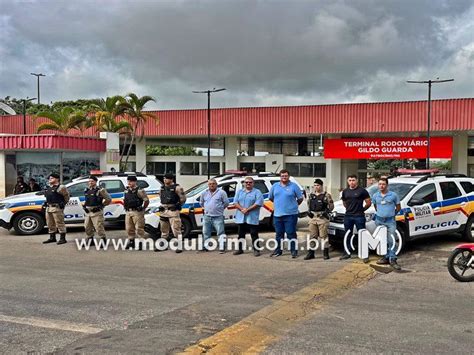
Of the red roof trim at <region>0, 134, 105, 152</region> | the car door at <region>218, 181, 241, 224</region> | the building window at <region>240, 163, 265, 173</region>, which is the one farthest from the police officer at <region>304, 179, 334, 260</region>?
the building window at <region>240, 163, 265, 173</region>

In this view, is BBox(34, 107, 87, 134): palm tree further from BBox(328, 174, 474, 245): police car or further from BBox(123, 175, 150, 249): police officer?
BBox(328, 174, 474, 245): police car

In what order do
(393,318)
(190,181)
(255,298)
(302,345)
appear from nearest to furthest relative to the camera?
(302,345) < (393,318) < (255,298) < (190,181)

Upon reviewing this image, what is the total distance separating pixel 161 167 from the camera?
3375 cm

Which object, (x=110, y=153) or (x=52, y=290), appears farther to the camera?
(x=110, y=153)

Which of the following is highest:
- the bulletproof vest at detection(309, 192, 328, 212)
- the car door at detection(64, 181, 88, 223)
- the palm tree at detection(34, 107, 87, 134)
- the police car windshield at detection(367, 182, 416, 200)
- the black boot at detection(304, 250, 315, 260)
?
the palm tree at detection(34, 107, 87, 134)

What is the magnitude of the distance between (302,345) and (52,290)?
3953 millimetres

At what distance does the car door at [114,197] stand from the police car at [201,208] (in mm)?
1972

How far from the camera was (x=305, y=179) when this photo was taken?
29.9 meters

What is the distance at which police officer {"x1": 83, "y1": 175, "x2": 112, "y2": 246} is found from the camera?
11055 mm

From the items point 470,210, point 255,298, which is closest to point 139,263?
point 255,298

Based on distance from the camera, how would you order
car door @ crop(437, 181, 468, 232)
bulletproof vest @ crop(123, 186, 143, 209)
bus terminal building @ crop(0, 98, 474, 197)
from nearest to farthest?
bulletproof vest @ crop(123, 186, 143, 209) < car door @ crop(437, 181, 468, 232) < bus terminal building @ crop(0, 98, 474, 197)

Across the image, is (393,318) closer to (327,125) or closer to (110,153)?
(110,153)

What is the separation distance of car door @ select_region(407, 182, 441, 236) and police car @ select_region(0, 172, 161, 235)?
7390 mm

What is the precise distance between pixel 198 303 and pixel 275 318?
1129mm
